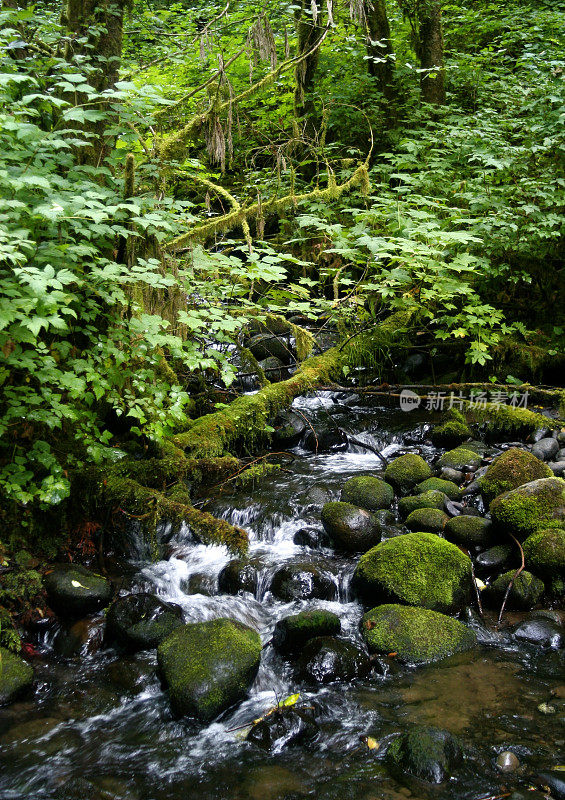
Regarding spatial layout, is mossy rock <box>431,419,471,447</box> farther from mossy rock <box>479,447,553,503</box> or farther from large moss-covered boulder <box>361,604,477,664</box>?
large moss-covered boulder <box>361,604,477,664</box>

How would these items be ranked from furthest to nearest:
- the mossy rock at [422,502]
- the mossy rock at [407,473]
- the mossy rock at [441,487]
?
the mossy rock at [407,473] → the mossy rock at [441,487] → the mossy rock at [422,502]

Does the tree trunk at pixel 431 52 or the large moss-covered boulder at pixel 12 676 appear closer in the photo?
the large moss-covered boulder at pixel 12 676

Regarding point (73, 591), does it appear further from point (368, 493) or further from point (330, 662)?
point (368, 493)

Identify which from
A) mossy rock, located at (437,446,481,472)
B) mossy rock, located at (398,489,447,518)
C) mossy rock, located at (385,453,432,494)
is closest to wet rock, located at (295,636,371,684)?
mossy rock, located at (398,489,447,518)

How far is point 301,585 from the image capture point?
15.4 ft

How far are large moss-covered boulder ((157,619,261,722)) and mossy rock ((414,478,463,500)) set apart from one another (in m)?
3.00

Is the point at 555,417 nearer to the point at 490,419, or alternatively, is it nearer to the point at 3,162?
the point at 490,419

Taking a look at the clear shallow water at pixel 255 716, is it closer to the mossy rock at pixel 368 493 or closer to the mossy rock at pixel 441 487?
the mossy rock at pixel 368 493

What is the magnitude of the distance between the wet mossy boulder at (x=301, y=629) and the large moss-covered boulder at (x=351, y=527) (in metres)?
1.13

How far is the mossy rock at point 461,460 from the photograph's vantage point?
653 cm

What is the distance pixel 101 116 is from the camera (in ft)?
11.6

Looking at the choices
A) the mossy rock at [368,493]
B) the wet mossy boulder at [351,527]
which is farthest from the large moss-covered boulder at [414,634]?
the mossy rock at [368,493]

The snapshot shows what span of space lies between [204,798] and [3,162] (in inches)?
152

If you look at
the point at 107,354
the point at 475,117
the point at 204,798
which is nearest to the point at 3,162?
the point at 107,354
